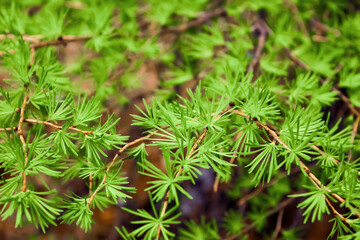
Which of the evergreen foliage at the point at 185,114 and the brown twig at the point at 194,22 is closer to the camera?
the evergreen foliage at the point at 185,114

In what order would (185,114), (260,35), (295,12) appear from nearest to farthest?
(185,114) < (260,35) < (295,12)

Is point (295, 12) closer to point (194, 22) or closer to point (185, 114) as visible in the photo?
point (194, 22)

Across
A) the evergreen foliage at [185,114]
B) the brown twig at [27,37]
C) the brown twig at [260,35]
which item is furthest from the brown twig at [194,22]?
the brown twig at [27,37]

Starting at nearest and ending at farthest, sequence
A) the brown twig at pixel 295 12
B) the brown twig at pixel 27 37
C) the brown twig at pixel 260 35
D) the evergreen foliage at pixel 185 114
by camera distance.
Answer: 1. the evergreen foliage at pixel 185 114
2. the brown twig at pixel 27 37
3. the brown twig at pixel 260 35
4. the brown twig at pixel 295 12

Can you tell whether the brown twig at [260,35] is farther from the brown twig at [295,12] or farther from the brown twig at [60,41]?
the brown twig at [60,41]

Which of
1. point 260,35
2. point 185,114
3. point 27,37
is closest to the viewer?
point 185,114

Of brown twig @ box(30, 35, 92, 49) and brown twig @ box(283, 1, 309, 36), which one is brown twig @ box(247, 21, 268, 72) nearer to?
brown twig @ box(283, 1, 309, 36)

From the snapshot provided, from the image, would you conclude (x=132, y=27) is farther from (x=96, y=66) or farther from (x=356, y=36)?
(x=356, y=36)

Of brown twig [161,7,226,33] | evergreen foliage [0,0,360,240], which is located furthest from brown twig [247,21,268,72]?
brown twig [161,7,226,33]

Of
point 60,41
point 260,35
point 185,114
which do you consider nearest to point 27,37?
point 60,41

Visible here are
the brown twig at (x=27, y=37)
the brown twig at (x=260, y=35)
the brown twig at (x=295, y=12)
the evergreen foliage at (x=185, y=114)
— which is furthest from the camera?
the brown twig at (x=295, y=12)

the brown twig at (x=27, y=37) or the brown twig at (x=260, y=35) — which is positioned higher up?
the brown twig at (x=260, y=35)

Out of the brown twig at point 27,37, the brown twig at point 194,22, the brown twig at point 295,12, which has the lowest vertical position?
the brown twig at point 27,37
